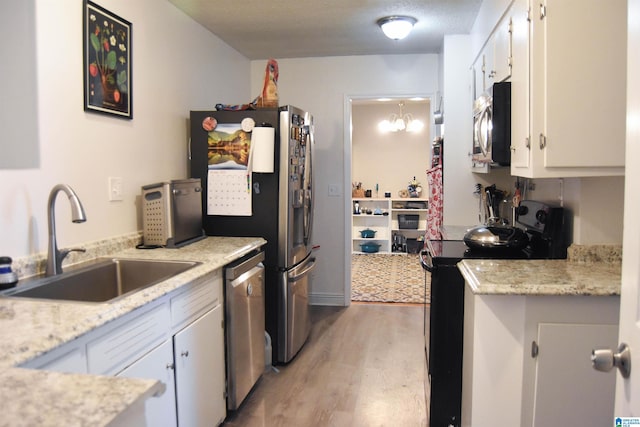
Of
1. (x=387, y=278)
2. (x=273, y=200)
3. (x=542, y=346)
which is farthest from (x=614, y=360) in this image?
(x=387, y=278)

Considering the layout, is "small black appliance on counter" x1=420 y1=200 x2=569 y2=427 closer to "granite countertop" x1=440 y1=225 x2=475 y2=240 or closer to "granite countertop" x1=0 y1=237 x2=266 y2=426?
"granite countertop" x1=440 y1=225 x2=475 y2=240

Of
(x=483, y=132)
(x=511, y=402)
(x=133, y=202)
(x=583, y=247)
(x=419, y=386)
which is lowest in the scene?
(x=419, y=386)

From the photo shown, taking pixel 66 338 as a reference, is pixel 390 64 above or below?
above

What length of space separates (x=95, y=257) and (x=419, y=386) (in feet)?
6.25

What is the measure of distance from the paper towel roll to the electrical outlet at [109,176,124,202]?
30.4 inches

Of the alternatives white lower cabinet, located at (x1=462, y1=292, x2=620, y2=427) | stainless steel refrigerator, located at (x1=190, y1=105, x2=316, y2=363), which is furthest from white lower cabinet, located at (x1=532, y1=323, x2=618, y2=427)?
stainless steel refrigerator, located at (x1=190, y1=105, x2=316, y2=363)

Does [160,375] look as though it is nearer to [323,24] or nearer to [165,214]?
[165,214]

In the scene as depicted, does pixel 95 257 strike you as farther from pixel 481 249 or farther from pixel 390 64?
pixel 390 64

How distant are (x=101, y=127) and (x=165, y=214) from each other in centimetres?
51

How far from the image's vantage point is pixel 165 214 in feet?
8.23

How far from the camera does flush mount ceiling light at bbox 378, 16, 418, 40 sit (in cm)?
331

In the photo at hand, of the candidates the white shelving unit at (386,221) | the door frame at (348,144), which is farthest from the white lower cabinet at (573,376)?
the white shelving unit at (386,221)

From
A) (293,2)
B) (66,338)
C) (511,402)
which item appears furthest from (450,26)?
(66,338)

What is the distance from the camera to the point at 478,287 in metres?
1.66
